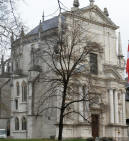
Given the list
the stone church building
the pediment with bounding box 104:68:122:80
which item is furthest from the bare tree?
the pediment with bounding box 104:68:122:80

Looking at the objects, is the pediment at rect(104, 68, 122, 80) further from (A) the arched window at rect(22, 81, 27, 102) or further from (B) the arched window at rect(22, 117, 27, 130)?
(B) the arched window at rect(22, 117, 27, 130)

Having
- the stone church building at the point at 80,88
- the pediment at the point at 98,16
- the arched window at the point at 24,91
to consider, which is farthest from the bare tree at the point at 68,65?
the pediment at the point at 98,16

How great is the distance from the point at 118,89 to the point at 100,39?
7448 millimetres

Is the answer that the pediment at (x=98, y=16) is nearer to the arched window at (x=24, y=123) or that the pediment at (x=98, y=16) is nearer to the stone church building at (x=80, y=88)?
the stone church building at (x=80, y=88)

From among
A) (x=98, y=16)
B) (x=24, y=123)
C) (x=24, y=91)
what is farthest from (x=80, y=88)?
(x=98, y=16)

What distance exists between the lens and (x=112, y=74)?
4747 centimetres

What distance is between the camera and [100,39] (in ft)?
160

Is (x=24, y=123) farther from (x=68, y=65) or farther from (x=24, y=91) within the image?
(x=68, y=65)

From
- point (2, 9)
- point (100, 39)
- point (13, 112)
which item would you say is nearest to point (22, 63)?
point (13, 112)

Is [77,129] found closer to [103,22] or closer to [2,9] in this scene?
[103,22]

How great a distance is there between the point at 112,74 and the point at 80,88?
28.9ft

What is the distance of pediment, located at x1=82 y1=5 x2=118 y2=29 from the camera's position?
4620 cm

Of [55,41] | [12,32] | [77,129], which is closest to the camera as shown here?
[12,32]

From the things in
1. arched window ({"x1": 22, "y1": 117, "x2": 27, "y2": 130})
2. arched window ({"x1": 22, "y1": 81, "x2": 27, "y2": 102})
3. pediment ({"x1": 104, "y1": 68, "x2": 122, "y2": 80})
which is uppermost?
pediment ({"x1": 104, "y1": 68, "x2": 122, "y2": 80})
